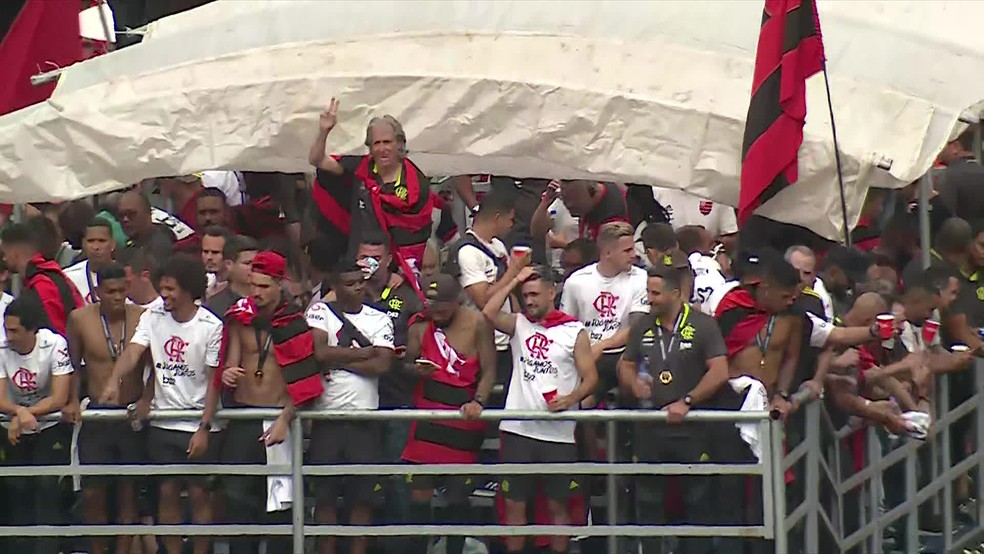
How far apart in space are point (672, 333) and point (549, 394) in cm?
70

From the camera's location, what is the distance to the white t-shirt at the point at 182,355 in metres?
10.5

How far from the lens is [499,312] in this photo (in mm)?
10562

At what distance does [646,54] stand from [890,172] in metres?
1.52

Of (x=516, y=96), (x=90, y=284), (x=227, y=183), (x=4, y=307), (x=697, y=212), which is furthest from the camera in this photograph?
(x=227, y=183)

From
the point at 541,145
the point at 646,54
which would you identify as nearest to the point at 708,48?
the point at 646,54

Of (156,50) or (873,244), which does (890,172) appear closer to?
(873,244)

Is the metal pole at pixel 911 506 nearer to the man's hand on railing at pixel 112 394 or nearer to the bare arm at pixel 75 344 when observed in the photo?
the man's hand on railing at pixel 112 394

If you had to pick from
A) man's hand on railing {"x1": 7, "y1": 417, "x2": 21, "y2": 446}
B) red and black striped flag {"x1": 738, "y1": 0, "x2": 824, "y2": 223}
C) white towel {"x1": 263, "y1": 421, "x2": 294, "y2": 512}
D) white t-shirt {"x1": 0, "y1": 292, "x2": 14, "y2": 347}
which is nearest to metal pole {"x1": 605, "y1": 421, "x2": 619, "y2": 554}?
red and black striped flag {"x1": 738, "y1": 0, "x2": 824, "y2": 223}

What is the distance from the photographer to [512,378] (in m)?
10.5

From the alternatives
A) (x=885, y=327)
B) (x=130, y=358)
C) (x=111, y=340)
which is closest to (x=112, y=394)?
(x=130, y=358)

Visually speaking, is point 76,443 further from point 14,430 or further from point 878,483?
point 878,483

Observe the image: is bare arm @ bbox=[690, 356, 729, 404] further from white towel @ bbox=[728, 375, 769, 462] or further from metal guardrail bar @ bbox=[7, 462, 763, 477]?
metal guardrail bar @ bbox=[7, 462, 763, 477]

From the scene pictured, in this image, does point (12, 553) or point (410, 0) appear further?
point (410, 0)

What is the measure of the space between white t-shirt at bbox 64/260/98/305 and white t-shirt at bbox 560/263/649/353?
9.18 feet
